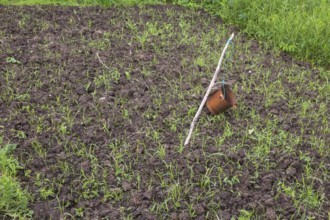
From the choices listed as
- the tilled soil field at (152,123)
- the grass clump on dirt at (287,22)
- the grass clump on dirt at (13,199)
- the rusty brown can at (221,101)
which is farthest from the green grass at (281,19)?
the grass clump on dirt at (13,199)

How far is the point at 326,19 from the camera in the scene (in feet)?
19.0

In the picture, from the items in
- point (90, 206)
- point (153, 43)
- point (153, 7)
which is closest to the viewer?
point (90, 206)

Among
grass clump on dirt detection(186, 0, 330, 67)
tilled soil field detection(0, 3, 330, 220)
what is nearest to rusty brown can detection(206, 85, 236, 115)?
tilled soil field detection(0, 3, 330, 220)

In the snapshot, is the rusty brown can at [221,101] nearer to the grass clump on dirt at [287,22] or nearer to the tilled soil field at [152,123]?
the tilled soil field at [152,123]

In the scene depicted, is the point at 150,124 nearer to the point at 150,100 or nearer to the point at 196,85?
the point at 150,100

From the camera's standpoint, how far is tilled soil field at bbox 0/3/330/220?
3.33 metres

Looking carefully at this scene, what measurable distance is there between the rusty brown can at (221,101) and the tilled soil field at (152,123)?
95 millimetres

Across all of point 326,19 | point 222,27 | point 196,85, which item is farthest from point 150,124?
point 326,19

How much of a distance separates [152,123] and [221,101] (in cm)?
61

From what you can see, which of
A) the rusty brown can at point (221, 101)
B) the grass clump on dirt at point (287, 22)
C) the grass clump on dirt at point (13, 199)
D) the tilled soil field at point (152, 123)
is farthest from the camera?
the grass clump on dirt at point (287, 22)

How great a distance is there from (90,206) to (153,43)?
2570 mm

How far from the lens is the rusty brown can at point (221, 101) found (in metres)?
4.05

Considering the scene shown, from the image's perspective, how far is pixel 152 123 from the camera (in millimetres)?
4059

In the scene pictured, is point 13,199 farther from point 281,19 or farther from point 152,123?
point 281,19
